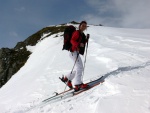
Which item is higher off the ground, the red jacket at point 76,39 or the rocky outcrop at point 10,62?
the rocky outcrop at point 10,62

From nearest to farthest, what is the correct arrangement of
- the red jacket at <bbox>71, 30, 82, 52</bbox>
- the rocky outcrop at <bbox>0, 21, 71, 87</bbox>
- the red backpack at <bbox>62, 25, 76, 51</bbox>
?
the red jacket at <bbox>71, 30, 82, 52</bbox> < the red backpack at <bbox>62, 25, 76, 51</bbox> < the rocky outcrop at <bbox>0, 21, 71, 87</bbox>

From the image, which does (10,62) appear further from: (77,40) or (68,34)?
(77,40)

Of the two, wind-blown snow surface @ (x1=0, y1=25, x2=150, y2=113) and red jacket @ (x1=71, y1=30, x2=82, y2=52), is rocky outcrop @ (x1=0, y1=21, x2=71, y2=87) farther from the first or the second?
red jacket @ (x1=71, y1=30, x2=82, y2=52)

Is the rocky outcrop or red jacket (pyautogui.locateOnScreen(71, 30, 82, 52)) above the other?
the rocky outcrop

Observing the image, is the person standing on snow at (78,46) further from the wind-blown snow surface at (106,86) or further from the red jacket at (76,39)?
the wind-blown snow surface at (106,86)

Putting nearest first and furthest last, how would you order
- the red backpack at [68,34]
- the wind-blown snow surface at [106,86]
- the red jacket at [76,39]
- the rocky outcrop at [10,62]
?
the wind-blown snow surface at [106,86] < the red jacket at [76,39] < the red backpack at [68,34] < the rocky outcrop at [10,62]

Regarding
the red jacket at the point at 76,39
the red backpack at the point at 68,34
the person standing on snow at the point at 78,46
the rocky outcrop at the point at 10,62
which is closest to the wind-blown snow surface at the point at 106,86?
the person standing on snow at the point at 78,46

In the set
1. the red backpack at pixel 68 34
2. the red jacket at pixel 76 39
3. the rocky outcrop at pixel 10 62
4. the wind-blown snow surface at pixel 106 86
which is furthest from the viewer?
the rocky outcrop at pixel 10 62

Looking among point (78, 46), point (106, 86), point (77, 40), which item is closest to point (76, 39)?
point (77, 40)

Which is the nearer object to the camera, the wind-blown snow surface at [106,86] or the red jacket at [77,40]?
the wind-blown snow surface at [106,86]

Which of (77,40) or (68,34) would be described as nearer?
(77,40)

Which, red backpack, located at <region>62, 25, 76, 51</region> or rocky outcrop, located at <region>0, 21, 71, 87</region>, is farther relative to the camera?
rocky outcrop, located at <region>0, 21, 71, 87</region>

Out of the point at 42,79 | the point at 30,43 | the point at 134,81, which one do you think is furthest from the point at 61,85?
the point at 30,43

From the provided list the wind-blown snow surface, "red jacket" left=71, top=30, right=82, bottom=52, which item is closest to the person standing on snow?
"red jacket" left=71, top=30, right=82, bottom=52
